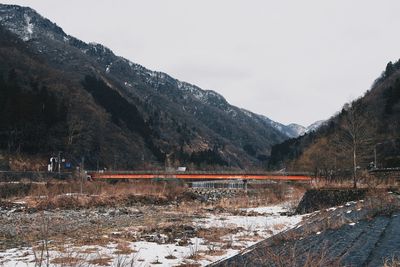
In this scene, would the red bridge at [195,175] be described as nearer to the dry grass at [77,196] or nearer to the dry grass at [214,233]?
the dry grass at [77,196]

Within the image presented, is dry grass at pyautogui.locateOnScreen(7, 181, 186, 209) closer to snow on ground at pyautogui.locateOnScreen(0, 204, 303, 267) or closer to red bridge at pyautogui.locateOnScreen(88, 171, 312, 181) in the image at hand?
snow on ground at pyautogui.locateOnScreen(0, 204, 303, 267)

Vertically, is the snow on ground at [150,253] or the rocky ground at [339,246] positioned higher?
the rocky ground at [339,246]

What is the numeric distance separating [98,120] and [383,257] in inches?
5857

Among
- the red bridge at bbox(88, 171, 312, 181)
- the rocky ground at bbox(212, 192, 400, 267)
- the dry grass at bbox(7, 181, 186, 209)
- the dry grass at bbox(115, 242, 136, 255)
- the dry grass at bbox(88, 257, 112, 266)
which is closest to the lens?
the rocky ground at bbox(212, 192, 400, 267)

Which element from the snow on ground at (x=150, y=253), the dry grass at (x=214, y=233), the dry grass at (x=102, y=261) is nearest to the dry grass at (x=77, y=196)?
the dry grass at (x=214, y=233)

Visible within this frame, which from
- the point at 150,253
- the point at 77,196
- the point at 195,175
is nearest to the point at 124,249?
the point at 150,253

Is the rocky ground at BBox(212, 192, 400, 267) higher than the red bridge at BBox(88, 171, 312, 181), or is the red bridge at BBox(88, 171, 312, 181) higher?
the rocky ground at BBox(212, 192, 400, 267)

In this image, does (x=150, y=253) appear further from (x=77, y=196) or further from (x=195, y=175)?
(x=195, y=175)

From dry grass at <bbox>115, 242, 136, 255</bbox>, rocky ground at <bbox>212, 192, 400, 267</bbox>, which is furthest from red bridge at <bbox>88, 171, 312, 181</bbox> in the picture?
dry grass at <bbox>115, 242, 136, 255</bbox>

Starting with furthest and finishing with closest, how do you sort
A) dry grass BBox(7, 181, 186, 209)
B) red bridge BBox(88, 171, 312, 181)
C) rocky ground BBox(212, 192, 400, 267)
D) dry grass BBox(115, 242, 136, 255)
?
red bridge BBox(88, 171, 312, 181), dry grass BBox(7, 181, 186, 209), dry grass BBox(115, 242, 136, 255), rocky ground BBox(212, 192, 400, 267)

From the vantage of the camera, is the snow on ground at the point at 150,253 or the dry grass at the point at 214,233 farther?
the dry grass at the point at 214,233

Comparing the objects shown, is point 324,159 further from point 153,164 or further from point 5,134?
point 153,164

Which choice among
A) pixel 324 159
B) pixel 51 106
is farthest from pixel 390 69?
pixel 51 106

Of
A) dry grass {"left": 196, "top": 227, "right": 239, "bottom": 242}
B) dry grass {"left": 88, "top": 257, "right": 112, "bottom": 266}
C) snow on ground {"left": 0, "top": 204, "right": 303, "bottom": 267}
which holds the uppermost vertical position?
dry grass {"left": 88, "top": 257, "right": 112, "bottom": 266}
